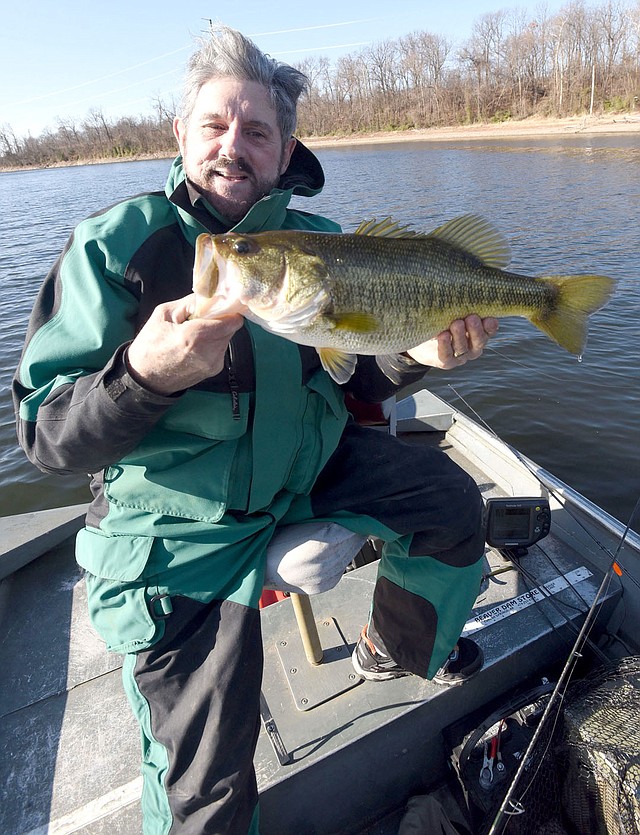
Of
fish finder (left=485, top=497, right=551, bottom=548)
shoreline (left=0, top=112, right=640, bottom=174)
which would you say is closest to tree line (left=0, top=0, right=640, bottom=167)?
shoreline (left=0, top=112, right=640, bottom=174)

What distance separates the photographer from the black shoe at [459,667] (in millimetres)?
2539

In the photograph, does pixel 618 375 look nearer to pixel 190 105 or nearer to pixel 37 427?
pixel 190 105

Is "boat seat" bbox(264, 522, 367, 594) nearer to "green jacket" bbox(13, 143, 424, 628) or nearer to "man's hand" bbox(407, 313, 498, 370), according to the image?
"green jacket" bbox(13, 143, 424, 628)

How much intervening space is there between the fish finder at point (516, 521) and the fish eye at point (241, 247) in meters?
2.36

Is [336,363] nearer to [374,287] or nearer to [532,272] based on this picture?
[374,287]

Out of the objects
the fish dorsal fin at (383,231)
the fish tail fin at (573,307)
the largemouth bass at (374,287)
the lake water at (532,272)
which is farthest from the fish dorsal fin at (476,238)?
the lake water at (532,272)

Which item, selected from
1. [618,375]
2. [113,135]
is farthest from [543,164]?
[113,135]

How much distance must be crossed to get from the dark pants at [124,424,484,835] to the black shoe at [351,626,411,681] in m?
0.11

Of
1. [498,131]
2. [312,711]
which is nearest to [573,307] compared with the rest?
[312,711]

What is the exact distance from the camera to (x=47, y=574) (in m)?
3.84

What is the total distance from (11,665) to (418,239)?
130 inches

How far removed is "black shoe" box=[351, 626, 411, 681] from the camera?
2.60 metres

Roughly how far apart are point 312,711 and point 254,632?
86 centimetres

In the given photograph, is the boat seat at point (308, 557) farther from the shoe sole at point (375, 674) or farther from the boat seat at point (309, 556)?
the shoe sole at point (375, 674)
